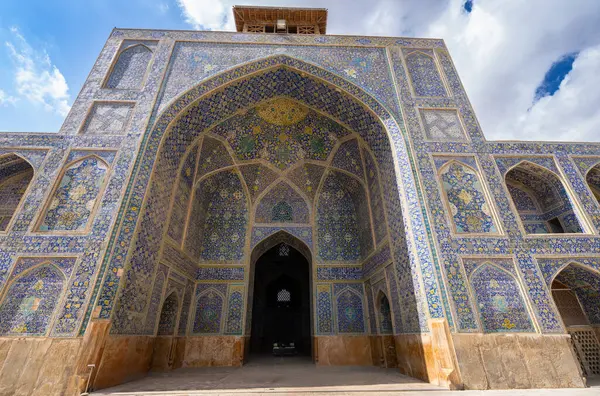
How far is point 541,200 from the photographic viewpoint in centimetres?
659

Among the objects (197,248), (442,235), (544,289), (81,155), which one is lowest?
(544,289)

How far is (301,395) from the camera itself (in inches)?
135

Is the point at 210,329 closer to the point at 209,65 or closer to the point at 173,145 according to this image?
the point at 173,145

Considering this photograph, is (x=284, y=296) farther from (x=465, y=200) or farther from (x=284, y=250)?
(x=465, y=200)

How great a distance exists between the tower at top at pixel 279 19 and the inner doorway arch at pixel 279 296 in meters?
6.73

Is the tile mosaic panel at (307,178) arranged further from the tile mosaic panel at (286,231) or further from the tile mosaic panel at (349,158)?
the tile mosaic panel at (286,231)

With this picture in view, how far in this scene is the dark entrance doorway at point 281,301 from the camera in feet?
36.1

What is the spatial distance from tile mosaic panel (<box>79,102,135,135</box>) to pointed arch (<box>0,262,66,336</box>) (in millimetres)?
2691

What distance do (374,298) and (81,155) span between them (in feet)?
22.4

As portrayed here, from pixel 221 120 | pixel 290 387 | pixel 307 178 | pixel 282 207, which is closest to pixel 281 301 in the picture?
pixel 282 207

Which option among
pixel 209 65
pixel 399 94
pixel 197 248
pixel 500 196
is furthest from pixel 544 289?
pixel 209 65

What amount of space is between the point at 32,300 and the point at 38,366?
3.12ft

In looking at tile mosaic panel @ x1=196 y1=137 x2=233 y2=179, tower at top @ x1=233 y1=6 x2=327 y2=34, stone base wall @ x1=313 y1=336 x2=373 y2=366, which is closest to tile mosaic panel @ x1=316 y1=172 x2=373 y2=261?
stone base wall @ x1=313 y1=336 x2=373 y2=366

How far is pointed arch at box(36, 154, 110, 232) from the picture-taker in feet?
15.9
